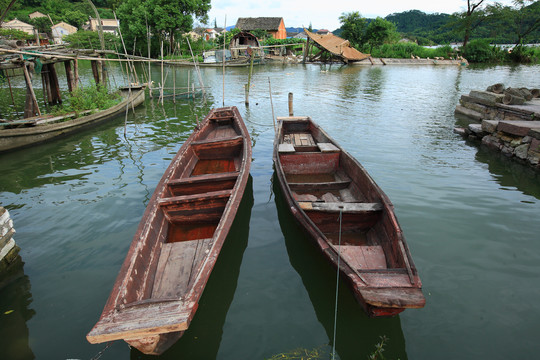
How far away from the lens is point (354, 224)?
471cm

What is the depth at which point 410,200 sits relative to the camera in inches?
249

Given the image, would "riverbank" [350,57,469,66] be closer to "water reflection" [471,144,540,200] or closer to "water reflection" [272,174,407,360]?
"water reflection" [471,144,540,200]

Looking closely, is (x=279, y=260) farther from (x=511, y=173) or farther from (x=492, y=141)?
(x=492, y=141)

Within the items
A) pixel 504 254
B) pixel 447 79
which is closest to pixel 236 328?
pixel 504 254

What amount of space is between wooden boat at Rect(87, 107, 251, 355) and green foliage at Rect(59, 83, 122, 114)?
26.2 feet

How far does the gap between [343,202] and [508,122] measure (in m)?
7.65

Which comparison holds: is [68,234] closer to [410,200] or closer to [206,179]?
[206,179]

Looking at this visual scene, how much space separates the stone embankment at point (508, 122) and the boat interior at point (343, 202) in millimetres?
5692

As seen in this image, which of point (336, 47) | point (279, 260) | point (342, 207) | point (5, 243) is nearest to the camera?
point (5, 243)

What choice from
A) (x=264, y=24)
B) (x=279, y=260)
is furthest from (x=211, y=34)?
(x=279, y=260)

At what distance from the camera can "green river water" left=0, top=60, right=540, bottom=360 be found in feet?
10.9

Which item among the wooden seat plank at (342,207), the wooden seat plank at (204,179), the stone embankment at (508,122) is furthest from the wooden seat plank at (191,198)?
the stone embankment at (508,122)

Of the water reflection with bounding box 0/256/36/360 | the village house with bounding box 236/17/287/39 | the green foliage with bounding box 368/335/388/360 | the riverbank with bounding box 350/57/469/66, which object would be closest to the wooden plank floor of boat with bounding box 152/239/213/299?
the water reflection with bounding box 0/256/36/360

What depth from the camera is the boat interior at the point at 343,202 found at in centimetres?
398
